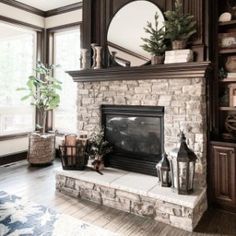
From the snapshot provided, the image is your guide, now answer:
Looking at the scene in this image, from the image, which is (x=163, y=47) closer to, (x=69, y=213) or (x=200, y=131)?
(x=200, y=131)

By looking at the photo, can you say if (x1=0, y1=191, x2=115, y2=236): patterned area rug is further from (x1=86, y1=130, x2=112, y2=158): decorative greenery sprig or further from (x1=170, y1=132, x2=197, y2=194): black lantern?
(x1=86, y1=130, x2=112, y2=158): decorative greenery sprig

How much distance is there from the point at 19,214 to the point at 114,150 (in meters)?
1.53

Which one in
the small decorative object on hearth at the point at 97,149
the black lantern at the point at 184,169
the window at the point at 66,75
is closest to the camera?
the black lantern at the point at 184,169

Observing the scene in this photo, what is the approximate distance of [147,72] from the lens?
313cm

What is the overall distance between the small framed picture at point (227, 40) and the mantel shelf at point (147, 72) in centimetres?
49

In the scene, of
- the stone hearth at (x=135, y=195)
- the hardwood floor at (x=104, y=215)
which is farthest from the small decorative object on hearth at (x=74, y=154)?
the hardwood floor at (x=104, y=215)

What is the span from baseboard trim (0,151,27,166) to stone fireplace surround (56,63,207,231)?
1.77 m

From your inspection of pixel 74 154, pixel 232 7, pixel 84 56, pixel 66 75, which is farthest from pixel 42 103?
pixel 232 7

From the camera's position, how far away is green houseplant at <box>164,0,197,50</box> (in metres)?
2.85

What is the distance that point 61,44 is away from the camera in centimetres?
517

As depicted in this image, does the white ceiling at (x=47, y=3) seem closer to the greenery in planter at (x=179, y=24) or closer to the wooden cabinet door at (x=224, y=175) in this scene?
the greenery in planter at (x=179, y=24)

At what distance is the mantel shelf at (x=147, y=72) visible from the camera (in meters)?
2.77

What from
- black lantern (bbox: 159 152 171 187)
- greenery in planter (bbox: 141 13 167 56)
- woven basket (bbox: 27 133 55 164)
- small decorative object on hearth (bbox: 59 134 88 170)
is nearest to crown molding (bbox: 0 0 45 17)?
woven basket (bbox: 27 133 55 164)

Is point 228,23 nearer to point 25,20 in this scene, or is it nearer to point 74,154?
point 74,154
